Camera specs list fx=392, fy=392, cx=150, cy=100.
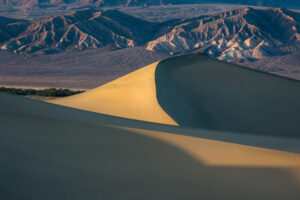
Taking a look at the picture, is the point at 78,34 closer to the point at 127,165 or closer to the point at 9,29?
the point at 9,29

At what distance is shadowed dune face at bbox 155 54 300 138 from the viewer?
44.5ft

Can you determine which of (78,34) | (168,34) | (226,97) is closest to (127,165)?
(226,97)

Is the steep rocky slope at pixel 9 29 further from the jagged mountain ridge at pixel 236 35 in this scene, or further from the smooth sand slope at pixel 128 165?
the smooth sand slope at pixel 128 165

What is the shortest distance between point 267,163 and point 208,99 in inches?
397

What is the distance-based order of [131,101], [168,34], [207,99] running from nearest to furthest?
[131,101]
[207,99]
[168,34]

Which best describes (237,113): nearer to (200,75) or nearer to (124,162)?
(200,75)

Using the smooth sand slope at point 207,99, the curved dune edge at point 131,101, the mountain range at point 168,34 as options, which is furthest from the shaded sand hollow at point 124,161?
the mountain range at point 168,34

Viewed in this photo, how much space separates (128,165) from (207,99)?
10.6m

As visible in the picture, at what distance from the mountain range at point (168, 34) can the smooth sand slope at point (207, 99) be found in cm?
5771

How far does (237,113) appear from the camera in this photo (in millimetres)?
14547

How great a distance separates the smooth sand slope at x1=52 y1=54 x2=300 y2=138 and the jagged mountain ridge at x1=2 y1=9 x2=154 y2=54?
69145 millimetres

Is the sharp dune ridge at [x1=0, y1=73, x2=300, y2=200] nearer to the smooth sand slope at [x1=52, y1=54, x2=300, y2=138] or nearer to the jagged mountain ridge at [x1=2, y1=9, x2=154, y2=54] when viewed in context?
the smooth sand slope at [x1=52, y1=54, x2=300, y2=138]

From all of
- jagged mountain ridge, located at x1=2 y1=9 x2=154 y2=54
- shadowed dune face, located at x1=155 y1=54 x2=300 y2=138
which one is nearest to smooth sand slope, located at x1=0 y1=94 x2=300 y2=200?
shadowed dune face, located at x1=155 y1=54 x2=300 y2=138

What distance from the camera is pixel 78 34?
89938 millimetres
